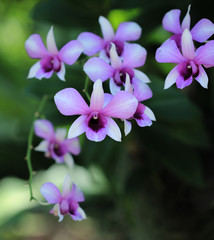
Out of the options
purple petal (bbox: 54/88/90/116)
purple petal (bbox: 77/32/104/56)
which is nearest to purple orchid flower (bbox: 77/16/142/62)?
purple petal (bbox: 77/32/104/56)

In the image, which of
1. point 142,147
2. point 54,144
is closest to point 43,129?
point 54,144

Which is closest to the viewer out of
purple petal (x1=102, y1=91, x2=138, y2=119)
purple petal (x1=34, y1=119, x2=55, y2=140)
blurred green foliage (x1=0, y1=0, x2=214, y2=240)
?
purple petal (x1=102, y1=91, x2=138, y2=119)

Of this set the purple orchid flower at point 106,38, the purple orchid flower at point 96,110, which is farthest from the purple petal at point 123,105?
the purple orchid flower at point 106,38

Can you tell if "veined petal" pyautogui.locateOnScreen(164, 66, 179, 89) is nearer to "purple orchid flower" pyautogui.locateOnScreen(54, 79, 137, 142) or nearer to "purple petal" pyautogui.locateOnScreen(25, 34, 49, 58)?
"purple orchid flower" pyautogui.locateOnScreen(54, 79, 137, 142)

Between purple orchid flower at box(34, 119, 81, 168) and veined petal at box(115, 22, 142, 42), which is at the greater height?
veined petal at box(115, 22, 142, 42)

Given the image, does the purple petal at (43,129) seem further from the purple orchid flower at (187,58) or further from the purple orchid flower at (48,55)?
the purple orchid flower at (187,58)

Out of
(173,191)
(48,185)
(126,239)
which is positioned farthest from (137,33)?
(126,239)
